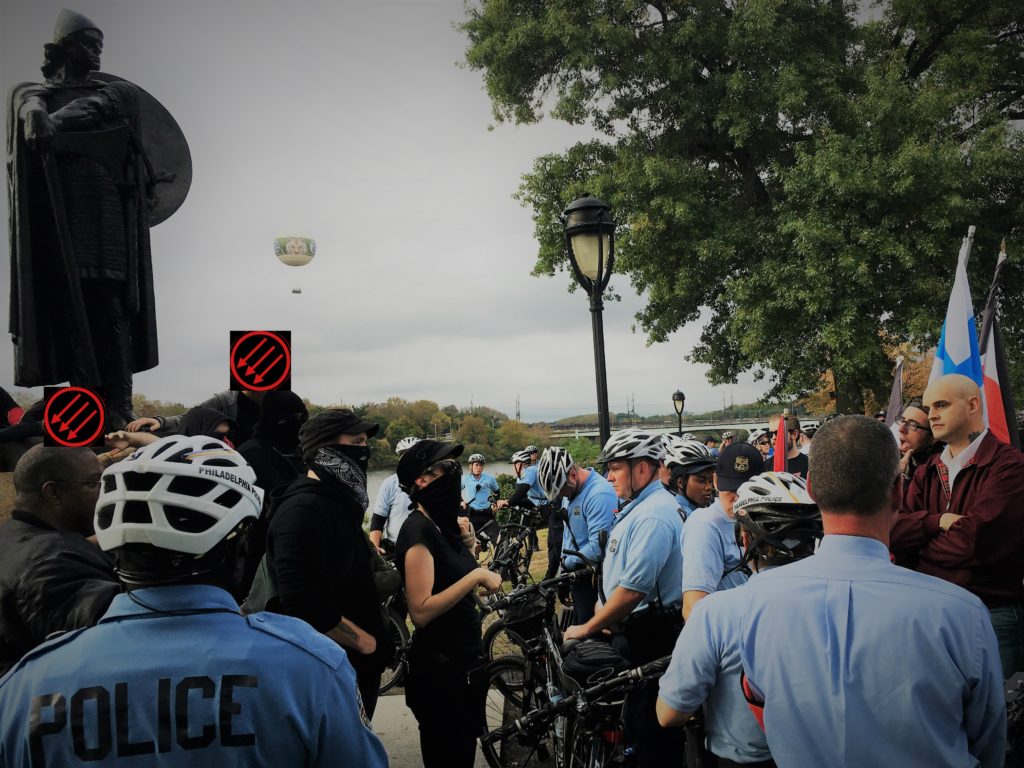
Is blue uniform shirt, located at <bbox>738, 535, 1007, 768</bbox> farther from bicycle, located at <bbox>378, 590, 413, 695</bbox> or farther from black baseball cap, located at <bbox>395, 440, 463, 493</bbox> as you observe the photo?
bicycle, located at <bbox>378, 590, 413, 695</bbox>

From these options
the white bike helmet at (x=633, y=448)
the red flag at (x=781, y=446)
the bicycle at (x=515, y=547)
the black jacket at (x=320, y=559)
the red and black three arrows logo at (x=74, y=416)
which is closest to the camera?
the black jacket at (x=320, y=559)

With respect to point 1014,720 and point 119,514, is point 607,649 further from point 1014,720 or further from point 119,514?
point 119,514

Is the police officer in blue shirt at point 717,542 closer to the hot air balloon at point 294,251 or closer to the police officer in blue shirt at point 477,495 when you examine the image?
the police officer in blue shirt at point 477,495

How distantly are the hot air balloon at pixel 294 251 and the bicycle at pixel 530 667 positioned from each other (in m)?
13.3

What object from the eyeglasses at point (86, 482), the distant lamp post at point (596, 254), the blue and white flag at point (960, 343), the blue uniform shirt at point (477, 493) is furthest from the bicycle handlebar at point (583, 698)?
the blue uniform shirt at point (477, 493)

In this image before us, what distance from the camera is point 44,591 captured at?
235 centimetres

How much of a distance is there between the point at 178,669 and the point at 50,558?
4.29 ft

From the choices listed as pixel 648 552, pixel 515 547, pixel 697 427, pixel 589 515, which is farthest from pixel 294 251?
pixel 697 427

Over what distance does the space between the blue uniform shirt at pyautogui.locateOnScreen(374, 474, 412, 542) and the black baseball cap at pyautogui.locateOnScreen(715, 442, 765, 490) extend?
545cm

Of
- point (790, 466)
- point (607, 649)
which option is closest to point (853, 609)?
point (607, 649)

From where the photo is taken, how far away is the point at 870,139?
680 inches

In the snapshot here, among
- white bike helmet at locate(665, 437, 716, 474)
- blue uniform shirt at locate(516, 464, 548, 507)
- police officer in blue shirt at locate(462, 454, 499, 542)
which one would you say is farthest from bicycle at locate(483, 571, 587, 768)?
police officer in blue shirt at locate(462, 454, 499, 542)

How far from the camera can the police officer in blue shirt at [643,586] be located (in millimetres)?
3736

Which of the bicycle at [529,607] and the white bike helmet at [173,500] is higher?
the white bike helmet at [173,500]
